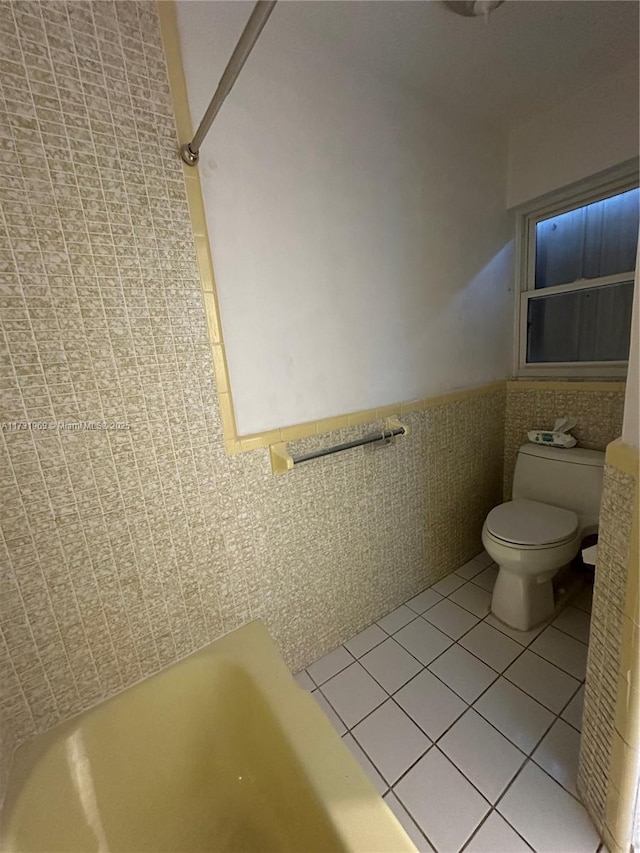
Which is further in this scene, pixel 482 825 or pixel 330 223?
pixel 330 223

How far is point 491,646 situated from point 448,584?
0.39 m

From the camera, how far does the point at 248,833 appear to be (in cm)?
94

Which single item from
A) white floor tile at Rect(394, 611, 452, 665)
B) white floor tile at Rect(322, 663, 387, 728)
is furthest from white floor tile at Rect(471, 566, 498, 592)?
white floor tile at Rect(322, 663, 387, 728)

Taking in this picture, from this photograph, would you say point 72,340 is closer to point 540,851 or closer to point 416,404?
point 416,404

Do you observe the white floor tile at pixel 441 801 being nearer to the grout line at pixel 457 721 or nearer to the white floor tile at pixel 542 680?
the grout line at pixel 457 721

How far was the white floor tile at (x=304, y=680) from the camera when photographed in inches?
53.0

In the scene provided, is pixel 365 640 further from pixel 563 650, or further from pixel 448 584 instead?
pixel 563 650

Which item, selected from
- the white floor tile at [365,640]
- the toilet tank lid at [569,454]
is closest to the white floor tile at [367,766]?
the white floor tile at [365,640]

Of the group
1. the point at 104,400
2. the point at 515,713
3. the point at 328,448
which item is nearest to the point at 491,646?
the point at 515,713

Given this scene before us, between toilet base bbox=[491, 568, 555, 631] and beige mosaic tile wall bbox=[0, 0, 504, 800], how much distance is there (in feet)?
3.50

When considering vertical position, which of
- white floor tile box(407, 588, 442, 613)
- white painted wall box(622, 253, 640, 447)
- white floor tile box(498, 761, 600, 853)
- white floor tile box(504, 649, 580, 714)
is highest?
white painted wall box(622, 253, 640, 447)

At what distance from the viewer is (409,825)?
3.06 ft

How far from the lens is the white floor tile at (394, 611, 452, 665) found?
1.45m

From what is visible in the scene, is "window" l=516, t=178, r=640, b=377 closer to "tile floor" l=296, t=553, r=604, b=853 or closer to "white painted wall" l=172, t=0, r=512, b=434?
"white painted wall" l=172, t=0, r=512, b=434
